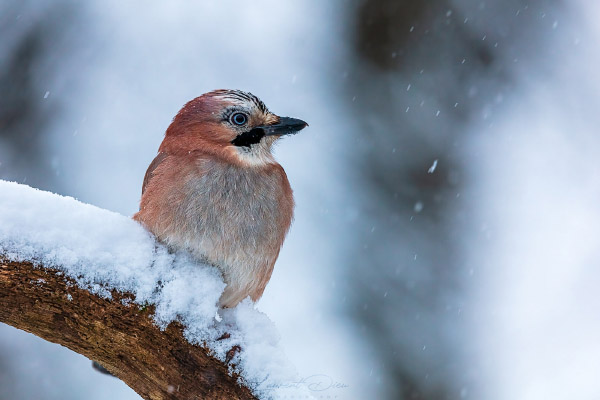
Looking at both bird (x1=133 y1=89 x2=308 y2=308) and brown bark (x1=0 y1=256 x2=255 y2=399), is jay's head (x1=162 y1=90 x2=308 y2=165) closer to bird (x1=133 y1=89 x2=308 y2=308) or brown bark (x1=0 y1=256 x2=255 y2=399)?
bird (x1=133 y1=89 x2=308 y2=308)

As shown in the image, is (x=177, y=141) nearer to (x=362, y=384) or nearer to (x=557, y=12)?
(x=362, y=384)

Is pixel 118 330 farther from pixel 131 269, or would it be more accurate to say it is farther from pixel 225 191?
pixel 225 191

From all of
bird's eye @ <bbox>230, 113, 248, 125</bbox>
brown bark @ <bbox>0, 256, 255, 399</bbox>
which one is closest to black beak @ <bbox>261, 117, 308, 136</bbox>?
bird's eye @ <bbox>230, 113, 248, 125</bbox>

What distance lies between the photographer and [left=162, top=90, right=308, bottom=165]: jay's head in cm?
349

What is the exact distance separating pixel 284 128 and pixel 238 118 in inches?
9.8

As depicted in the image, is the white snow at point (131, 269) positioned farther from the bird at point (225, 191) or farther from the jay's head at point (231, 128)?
the jay's head at point (231, 128)

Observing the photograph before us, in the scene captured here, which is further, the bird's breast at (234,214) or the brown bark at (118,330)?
the bird's breast at (234,214)

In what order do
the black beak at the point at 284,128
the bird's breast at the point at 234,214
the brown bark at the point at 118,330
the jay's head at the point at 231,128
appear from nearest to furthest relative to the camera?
the brown bark at the point at 118,330 < the bird's breast at the point at 234,214 < the jay's head at the point at 231,128 < the black beak at the point at 284,128

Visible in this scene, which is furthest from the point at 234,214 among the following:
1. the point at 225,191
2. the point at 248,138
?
the point at 248,138

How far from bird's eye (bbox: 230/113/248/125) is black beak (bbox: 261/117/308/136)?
108mm

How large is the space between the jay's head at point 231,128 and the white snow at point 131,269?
2.28 ft

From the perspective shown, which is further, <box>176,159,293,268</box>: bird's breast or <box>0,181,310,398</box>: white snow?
<box>176,159,293,268</box>: bird's breast

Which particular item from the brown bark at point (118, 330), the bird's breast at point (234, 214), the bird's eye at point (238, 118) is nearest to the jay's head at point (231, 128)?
the bird's eye at point (238, 118)

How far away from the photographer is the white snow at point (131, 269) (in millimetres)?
2725
